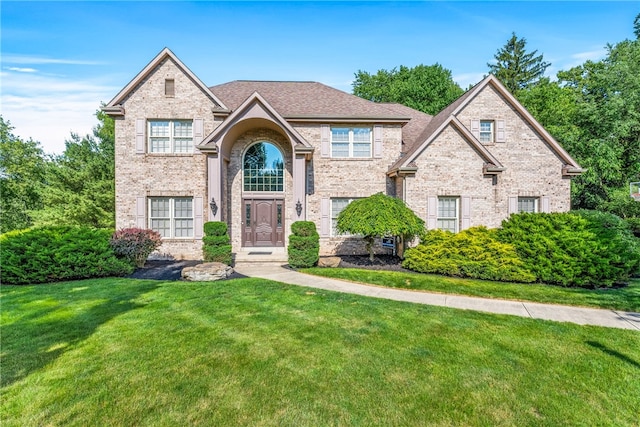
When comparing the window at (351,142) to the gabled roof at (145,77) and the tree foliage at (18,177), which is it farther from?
the tree foliage at (18,177)

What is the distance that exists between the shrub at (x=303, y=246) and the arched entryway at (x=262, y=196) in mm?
3002

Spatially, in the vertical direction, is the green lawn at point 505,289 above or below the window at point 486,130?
below

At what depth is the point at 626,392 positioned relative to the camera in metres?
3.39

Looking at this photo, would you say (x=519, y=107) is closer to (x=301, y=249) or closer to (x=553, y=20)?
(x=553, y=20)

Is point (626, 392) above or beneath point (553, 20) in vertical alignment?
beneath

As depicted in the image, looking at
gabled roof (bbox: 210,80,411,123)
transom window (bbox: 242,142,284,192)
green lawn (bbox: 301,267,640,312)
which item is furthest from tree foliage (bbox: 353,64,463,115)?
green lawn (bbox: 301,267,640,312)

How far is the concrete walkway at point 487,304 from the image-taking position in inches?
229

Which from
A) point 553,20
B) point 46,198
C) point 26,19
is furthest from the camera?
point 46,198

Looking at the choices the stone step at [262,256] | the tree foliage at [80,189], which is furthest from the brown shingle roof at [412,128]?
the tree foliage at [80,189]

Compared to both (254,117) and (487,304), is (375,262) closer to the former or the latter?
(487,304)

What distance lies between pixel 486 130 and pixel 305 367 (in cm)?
1400

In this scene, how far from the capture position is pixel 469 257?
9.49 meters

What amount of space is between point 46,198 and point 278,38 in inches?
759

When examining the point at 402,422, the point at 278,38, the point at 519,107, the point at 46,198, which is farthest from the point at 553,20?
the point at 46,198
